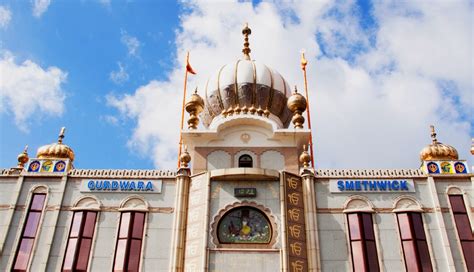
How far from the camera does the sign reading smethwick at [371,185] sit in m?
20.3

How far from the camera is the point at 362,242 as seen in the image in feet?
62.2

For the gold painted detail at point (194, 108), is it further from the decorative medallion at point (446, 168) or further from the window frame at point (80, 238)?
the decorative medallion at point (446, 168)

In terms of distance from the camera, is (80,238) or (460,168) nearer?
(80,238)

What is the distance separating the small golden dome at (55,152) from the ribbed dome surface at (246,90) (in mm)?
7428

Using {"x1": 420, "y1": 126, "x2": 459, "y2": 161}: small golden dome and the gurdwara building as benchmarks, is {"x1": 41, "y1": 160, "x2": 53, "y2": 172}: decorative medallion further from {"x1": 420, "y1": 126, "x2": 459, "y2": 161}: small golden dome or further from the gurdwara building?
{"x1": 420, "y1": 126, "x2": 459, "y2": 161}: small golden dome

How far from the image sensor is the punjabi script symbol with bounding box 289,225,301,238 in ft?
61.5

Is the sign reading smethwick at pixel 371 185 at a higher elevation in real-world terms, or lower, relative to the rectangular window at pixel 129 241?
higher

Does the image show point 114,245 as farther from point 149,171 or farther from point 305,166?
point 305,166

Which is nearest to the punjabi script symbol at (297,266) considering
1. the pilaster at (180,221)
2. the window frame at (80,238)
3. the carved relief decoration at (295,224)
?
the carved relief decoration at (295,224)

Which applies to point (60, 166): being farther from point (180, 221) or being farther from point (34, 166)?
point (180, 221)

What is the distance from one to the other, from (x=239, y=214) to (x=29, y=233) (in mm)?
8746

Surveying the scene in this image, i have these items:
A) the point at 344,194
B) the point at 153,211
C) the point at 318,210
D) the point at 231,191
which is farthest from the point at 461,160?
the point at 153,211

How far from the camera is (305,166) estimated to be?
68.4ft

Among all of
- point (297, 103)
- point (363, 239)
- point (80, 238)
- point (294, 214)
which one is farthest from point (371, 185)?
point (80, 238)
